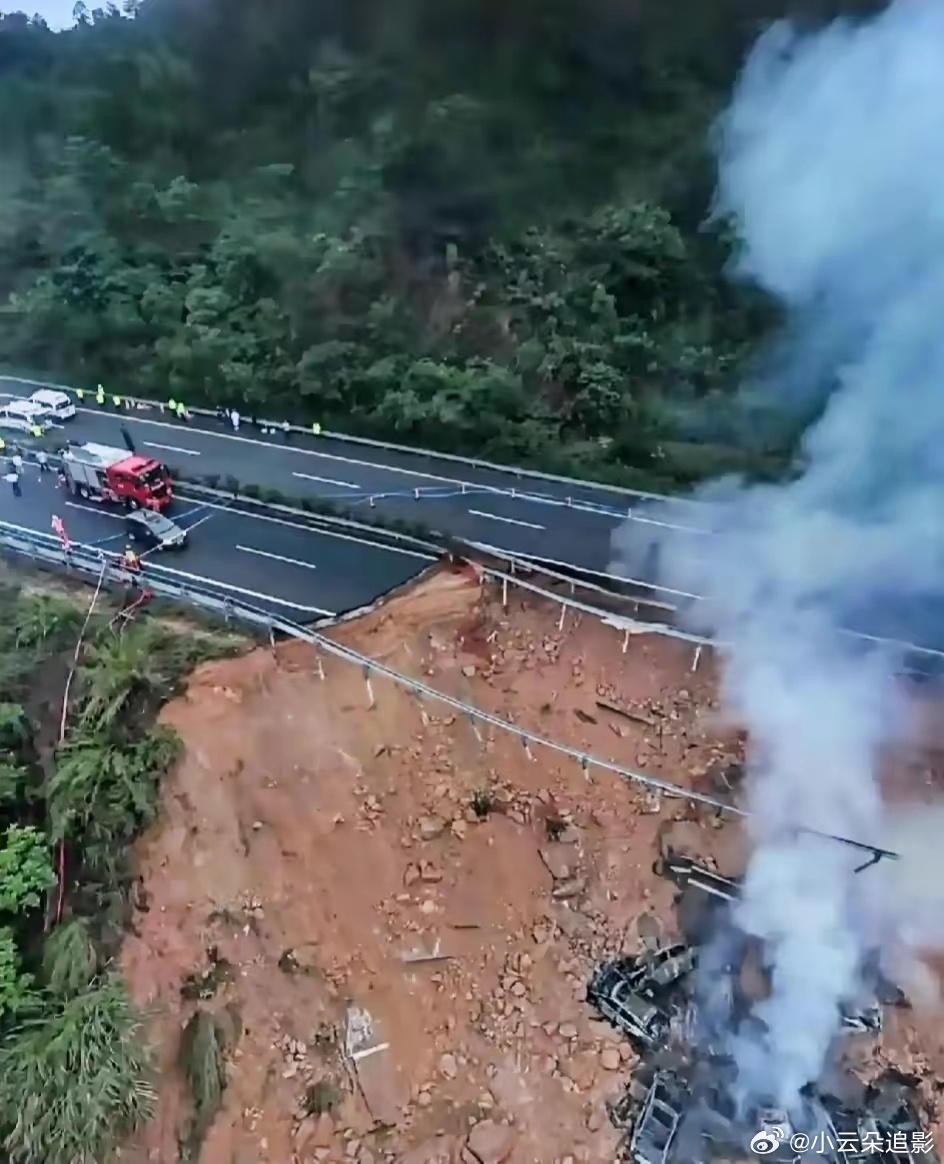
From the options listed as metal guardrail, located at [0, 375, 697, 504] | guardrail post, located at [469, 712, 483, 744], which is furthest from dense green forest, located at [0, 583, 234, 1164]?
metal guardrail, located at [0, 375, 697, 504]

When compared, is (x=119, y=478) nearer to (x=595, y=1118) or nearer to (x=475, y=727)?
(x=475, y=727)

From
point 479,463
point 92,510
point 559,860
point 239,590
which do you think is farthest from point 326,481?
point 559,860

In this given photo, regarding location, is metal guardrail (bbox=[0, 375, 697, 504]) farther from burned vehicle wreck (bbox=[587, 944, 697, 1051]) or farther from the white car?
burned vehicle wreck (bbox=[587, 944, 697, 1051])

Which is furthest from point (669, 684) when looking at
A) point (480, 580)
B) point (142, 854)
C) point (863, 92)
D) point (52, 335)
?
point (52, 335)

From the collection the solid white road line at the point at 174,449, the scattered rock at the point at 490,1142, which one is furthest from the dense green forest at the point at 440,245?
the scattered rock at the point at 490,1142

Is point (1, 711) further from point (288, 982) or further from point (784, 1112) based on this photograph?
point (784, 1112)

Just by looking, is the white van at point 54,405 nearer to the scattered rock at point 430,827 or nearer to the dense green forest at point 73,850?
the dense green forest at point 73,850
